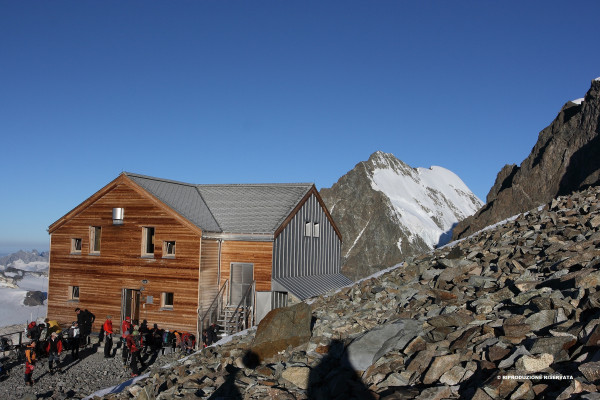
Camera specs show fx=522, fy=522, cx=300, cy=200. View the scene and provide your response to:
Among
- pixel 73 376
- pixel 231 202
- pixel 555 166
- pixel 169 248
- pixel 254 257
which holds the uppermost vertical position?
pixel 555 166

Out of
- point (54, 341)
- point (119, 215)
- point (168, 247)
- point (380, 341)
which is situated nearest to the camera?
point (380, 341)

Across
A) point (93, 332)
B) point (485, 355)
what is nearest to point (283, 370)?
point (485, 355)

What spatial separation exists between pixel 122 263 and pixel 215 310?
5518mm

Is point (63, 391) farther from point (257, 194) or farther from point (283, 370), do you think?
point (257, 194)

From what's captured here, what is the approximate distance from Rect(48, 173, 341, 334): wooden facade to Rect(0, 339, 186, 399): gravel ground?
3.05m

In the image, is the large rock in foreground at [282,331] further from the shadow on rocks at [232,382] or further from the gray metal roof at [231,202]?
the gray metal roof at [231,202]

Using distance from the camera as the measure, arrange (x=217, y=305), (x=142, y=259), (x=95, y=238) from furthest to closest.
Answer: (x=95, y=238), (x=142, y=259), (x=217, y=305)

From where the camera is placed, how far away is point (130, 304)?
26.6 meters

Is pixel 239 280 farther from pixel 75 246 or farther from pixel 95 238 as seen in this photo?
pixel 75 246

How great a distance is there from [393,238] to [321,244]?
107249 mm

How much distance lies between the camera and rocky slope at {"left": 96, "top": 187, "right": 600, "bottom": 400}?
7.90m

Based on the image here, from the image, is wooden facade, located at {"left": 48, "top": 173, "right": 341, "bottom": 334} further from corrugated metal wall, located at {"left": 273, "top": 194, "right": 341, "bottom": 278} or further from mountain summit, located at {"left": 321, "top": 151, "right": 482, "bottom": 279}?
mountain summit, located at {"left": 321, "top": 151, "right": 482, "bottom": 279}

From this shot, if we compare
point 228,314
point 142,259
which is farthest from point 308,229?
point 142,259

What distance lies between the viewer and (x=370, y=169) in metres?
157
